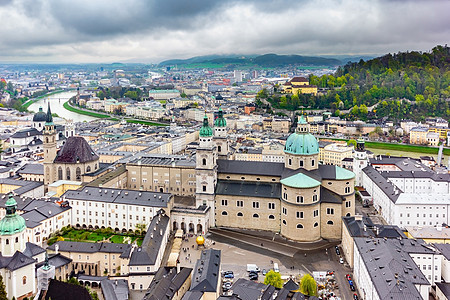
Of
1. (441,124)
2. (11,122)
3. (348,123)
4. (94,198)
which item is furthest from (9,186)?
(441,124)

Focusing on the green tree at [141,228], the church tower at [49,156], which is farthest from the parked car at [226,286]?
the church tower at [49,156]

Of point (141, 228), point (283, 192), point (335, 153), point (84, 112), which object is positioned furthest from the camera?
point (84, 112)

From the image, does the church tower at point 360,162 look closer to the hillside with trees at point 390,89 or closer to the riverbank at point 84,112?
the hillside with trees at point 390,89

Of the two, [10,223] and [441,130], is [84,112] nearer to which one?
[441,130]

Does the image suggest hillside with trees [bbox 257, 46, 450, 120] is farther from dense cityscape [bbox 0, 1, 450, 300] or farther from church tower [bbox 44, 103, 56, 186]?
church tower [bbox 44, 103, 56, 186]

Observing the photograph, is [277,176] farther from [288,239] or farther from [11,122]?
[11,122]

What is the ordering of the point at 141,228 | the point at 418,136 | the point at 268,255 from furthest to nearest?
the point at 418,136, the point at 141,228, the point at 268,255

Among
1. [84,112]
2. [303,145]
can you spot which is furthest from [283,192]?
[84,112]
